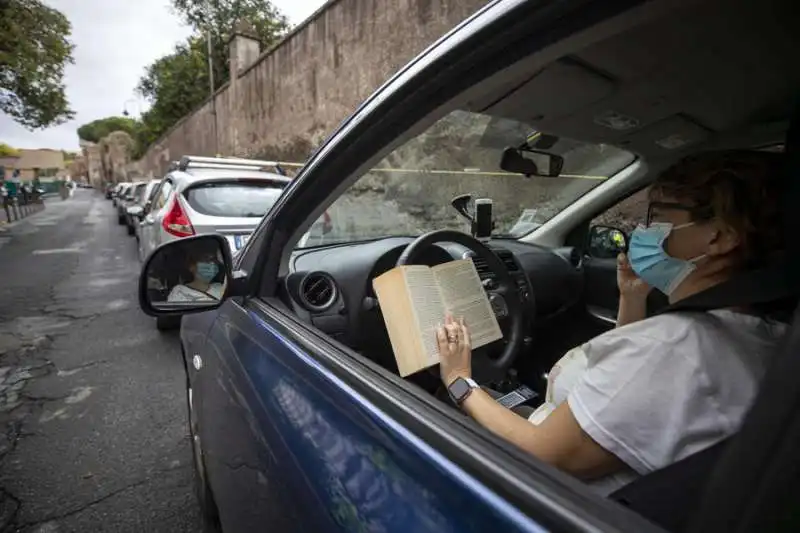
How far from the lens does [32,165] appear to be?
189 ft

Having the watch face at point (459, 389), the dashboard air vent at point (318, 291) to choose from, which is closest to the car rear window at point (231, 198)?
the dashboard air vent at point (318, 291)

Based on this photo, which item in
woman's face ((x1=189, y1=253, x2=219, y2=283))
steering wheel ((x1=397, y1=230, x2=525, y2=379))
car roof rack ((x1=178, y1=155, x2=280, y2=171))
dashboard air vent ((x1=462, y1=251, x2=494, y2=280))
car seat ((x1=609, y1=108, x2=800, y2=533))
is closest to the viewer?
car seat ((x1=609, y1=108, x2=800, y2=533))

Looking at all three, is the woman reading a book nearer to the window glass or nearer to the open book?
the open book

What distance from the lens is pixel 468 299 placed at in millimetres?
1616

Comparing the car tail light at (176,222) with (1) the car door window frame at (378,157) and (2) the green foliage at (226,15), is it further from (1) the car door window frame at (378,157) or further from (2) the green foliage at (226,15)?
(2) the green foliage at (226,15)

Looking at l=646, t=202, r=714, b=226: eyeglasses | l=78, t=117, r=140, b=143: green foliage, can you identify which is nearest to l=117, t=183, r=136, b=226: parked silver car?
l=646, t=202, r=714, b=226: eyeglasses

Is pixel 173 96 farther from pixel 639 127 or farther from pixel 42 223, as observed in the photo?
pixel 639 127

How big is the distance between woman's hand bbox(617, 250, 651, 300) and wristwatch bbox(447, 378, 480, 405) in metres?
0.84

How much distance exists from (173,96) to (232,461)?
110 ft

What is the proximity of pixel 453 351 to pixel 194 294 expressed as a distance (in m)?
0.93

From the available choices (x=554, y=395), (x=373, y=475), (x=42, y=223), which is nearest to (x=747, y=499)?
(x=373, y=475)

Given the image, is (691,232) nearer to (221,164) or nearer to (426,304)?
(426,304)

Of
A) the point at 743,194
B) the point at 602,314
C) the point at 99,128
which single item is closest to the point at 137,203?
the point at 602,314

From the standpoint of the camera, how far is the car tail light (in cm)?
508
